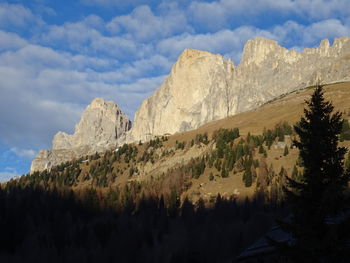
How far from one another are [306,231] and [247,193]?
93603 millimetres

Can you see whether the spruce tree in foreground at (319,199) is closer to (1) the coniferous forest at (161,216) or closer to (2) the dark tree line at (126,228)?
(1) the coniferous forest at (161,216)

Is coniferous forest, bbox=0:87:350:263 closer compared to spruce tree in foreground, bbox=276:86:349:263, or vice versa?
spruce tree in foreground, bbox=276:86:349:263

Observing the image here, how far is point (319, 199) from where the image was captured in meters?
19.9

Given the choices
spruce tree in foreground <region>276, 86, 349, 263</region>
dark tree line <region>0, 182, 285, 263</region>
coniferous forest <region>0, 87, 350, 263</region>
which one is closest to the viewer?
spruce tree in foreground <region>276, 86, 349, 263</region>

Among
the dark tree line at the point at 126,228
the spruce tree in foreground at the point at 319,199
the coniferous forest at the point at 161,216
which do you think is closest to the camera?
the spruce tree in foreground at the point at 319,199

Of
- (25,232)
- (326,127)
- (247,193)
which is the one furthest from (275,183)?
(326,127)

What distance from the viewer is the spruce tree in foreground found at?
18844 millimetres

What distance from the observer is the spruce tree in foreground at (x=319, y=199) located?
61.8 feet

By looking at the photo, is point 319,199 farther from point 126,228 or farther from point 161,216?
point 161,216

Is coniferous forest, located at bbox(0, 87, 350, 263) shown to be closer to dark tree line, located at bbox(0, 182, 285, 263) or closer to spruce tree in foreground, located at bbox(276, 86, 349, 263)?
dark tree line, located at bbox(0, 182, 285, 263)

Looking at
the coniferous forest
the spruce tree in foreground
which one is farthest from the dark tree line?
the spruce tree in foreground

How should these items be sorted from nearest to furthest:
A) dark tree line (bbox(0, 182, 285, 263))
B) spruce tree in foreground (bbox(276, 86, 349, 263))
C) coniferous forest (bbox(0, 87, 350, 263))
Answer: spruce tree in foreground (bbox(276, 86, 349, 263))
dark tree line (bbox(0, 182, 285, 263))
coniferous forest (bbox(0, 87, 350, 263))

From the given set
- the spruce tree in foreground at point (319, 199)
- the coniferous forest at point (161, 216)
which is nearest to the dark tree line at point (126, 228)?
the coniferous forest at point (161, 216)

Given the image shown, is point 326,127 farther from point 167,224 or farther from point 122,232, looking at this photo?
point 167,224
